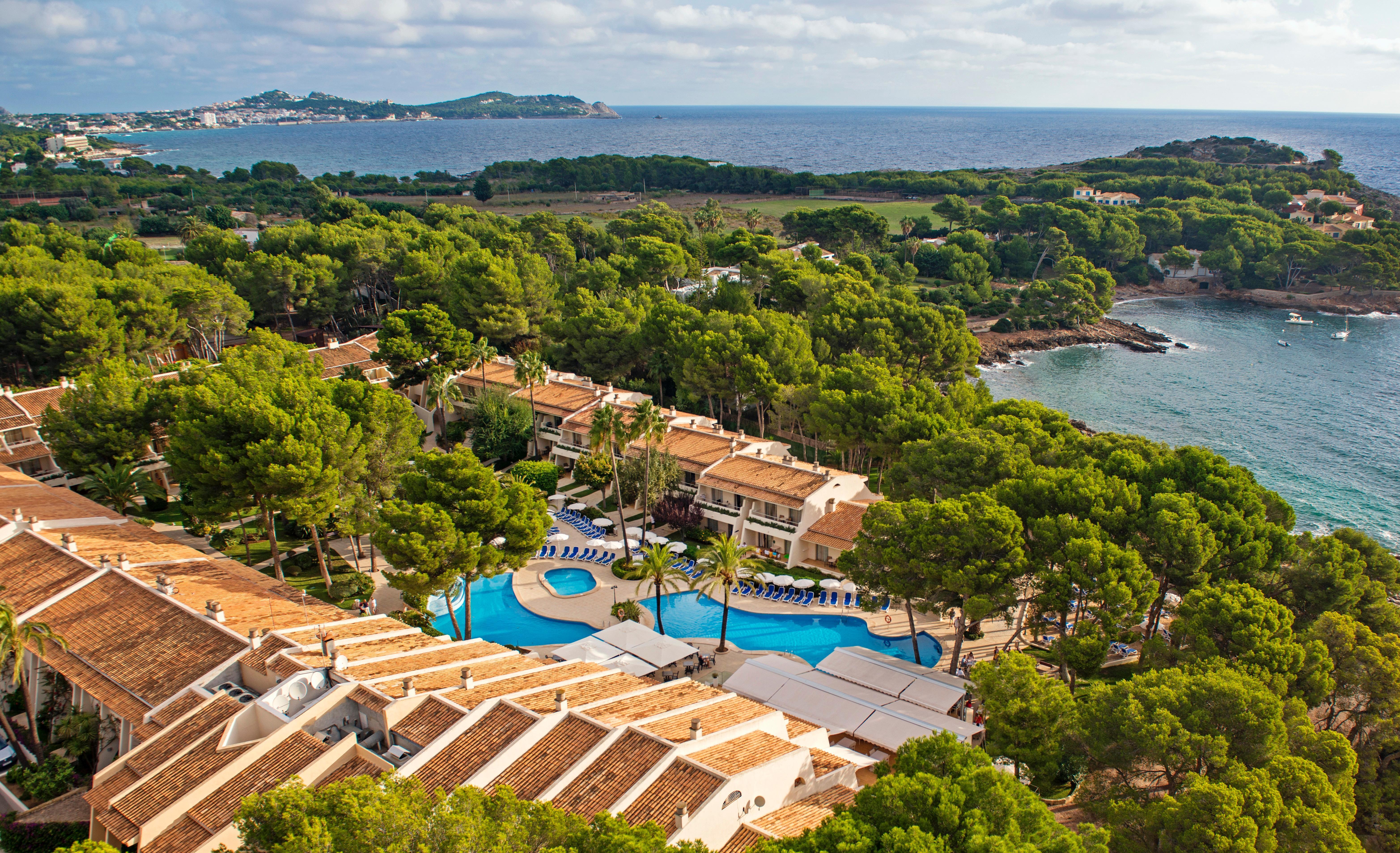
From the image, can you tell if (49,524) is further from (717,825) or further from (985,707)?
(985,707)

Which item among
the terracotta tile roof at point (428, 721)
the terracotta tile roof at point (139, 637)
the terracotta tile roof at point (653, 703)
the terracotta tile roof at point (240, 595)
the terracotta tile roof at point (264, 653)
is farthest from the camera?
the terracotta tile roof at point (240, 595)

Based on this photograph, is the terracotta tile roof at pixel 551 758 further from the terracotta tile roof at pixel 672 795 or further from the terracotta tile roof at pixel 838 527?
the terracotta tile roof at pixel 838 527

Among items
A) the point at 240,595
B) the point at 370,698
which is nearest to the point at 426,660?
the point at 370,698

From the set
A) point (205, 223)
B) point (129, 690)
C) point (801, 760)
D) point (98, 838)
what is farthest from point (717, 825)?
point (205, 223)

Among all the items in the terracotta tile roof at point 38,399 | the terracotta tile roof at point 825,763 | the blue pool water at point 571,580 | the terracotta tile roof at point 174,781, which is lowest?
the blue pool water at point 571,580

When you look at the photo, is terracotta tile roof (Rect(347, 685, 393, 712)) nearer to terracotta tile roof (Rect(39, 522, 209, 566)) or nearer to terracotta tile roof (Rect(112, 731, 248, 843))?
terracotta tile roof (Rect(112, 731, 248, 843))

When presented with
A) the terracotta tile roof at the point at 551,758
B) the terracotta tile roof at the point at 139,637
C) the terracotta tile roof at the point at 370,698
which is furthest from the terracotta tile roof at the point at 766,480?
the terracotta tile roof at the point at 139,637

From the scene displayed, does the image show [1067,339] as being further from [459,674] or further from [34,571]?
[34,571]
